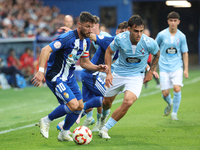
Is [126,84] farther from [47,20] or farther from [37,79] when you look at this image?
[47,20]

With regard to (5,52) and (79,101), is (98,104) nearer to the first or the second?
(79,101)

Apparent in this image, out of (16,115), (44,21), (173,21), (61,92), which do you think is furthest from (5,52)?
(61,92)

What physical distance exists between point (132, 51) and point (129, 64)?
272 millimetres

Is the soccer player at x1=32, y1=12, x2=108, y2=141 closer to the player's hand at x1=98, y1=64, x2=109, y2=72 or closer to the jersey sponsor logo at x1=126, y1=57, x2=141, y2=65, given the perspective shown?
the player's hand at x1=98, y1=64, x2=109, y2=72

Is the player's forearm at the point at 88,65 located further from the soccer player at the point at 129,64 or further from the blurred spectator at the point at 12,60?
the blurred spectator at the point at 12,60

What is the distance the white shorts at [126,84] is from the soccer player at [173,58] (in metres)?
2.23

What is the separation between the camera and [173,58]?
318 inches

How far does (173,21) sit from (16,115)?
482cm

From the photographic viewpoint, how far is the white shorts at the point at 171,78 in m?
8.00

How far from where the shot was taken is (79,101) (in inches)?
232

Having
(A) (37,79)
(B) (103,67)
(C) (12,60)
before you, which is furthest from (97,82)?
(C) (12,60)

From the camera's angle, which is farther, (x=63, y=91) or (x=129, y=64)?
(x=129, y=64)

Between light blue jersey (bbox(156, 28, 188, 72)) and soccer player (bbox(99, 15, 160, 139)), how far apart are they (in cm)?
207

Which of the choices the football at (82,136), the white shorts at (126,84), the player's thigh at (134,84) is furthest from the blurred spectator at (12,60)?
the football at (82,136)
